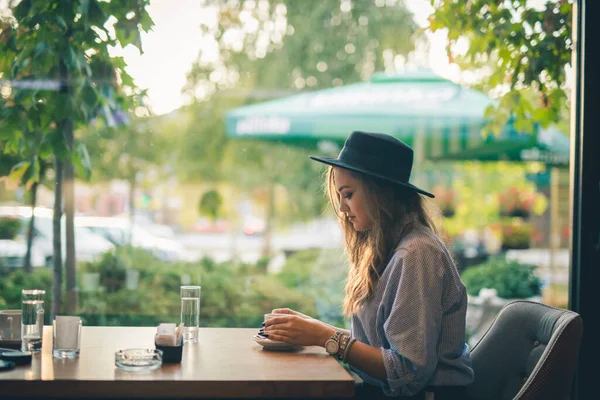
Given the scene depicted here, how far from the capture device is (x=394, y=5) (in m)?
4.02

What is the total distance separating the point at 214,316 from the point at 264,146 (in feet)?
5.36

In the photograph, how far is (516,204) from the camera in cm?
698

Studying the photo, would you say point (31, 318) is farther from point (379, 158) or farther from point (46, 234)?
point (46, 234)

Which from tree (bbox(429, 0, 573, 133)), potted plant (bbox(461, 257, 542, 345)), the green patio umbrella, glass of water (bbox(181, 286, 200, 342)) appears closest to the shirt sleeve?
glass of water (bbox(181, 286, 200, 342))

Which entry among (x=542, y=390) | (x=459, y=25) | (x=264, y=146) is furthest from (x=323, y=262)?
(x=542, y=390)

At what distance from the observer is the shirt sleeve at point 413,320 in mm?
1824

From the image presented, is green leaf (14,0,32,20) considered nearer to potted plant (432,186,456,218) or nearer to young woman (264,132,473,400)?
young woman (264,132,473,400)

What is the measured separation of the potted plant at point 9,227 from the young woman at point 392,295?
1771 mm

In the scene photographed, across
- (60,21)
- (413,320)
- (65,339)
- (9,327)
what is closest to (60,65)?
(60,21)

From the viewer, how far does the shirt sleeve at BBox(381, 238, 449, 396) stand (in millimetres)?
1824

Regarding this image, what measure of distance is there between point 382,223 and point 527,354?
0.55 metres

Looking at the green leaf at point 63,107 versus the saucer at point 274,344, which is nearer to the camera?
the saucer at point 274,344

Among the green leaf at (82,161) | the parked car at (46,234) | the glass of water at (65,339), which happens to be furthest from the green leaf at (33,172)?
the glass of water at (65,339)

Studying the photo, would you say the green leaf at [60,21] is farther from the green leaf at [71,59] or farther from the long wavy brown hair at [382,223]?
the long wavy brown hair at [382,223]
